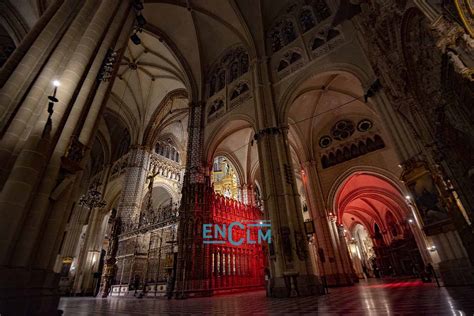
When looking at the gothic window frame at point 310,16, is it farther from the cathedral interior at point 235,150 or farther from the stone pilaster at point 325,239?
the stone pilaster at point 325,239

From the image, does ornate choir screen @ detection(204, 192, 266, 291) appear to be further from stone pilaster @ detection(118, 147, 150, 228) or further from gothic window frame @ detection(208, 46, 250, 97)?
gothic window frame @ detection(208, 46, 250, 97)

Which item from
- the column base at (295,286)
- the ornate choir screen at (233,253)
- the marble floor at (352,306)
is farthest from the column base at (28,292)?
the ornate choir screen at (233,253)

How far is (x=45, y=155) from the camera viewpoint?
4.41m

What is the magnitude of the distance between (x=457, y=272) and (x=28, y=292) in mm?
9832

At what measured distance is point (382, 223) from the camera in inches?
977

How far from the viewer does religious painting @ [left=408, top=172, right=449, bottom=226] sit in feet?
20.9

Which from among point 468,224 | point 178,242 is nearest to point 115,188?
point 178,242

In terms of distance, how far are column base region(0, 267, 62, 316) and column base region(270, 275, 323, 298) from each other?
21.9 ft

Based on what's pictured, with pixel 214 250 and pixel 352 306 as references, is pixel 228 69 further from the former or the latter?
pixel 352 306

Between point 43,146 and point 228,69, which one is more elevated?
point 228,69

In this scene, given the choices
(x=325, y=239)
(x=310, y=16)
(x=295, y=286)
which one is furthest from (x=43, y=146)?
(x=325, y=239)

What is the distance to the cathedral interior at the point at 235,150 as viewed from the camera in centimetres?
452

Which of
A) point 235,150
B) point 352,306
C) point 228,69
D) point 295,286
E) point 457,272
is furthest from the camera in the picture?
point 235,150

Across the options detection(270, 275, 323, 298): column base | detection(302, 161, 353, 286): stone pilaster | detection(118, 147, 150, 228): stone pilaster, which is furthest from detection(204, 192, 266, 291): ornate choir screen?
detection(118, 147, 150, 228): stone pilaster
